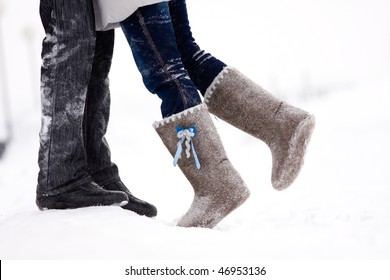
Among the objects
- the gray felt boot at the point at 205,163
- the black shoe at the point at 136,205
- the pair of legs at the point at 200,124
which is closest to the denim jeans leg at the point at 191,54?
the pair of legs at the point at 200,124

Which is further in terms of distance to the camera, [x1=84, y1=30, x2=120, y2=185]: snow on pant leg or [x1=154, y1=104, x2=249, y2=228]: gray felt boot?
[x1=84, y1=30, x2=120, y2=185]: snow on pant leg

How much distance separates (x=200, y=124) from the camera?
4.71ft

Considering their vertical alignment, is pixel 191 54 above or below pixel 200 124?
above

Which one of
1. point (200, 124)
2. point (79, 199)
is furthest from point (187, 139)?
point (79, 199)

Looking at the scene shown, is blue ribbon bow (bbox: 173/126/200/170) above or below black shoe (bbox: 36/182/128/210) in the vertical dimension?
above

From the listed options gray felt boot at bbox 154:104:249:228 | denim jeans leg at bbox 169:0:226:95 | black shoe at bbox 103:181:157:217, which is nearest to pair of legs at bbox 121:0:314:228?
gray felt boot at bbox 154:104:249:228

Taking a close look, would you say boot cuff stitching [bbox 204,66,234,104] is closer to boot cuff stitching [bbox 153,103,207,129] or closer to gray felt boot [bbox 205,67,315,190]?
gray felt boot [bbox 205,67,315,190]

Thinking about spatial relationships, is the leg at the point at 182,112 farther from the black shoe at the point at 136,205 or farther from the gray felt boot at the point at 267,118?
the black shoe at the point at 136,205

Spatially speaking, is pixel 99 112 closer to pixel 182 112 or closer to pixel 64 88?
pixel 64 88

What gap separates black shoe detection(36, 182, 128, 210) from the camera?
144cm

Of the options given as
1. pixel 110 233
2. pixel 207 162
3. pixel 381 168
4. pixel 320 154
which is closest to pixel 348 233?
pixel 207 162

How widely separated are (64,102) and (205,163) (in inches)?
18.9

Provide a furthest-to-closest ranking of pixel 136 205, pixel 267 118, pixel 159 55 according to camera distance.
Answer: pixel 136 205 → pixel 267 118 → pixel 159 55

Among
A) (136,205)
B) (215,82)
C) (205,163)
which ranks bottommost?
(136,205)
